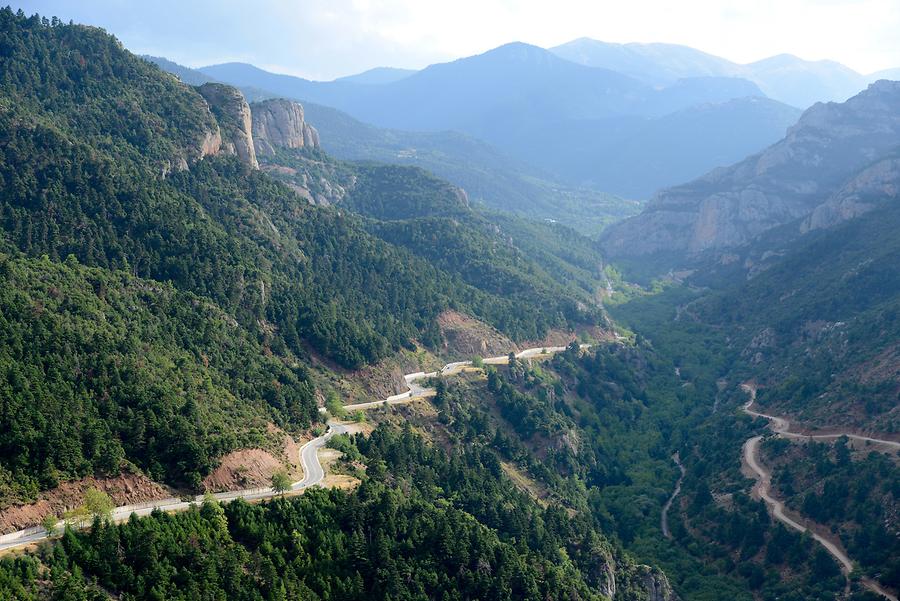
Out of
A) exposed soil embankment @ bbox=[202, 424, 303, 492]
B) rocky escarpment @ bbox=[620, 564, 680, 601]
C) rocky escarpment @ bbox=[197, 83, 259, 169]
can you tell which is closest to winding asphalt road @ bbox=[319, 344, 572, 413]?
exposed soil embankment @ bbox=[202, 424, 303, 492]

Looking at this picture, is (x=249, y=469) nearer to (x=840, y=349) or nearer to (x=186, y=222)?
(x=186, y=222)

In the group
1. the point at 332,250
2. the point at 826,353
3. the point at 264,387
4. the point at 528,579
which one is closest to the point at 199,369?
the point at 264,387

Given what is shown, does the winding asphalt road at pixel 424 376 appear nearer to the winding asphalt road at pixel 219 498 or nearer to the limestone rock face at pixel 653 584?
the winding asphalt road at pixel 219 498

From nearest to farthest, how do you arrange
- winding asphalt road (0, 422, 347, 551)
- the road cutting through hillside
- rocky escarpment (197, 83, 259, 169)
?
1. winding asphalt road (0, 422, 347, 551)
2. the road cutting through hillside
3. rocky escarpment (197, 83, 259, 169)

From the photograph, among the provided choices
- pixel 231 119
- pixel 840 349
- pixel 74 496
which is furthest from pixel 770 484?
pixel 231 119

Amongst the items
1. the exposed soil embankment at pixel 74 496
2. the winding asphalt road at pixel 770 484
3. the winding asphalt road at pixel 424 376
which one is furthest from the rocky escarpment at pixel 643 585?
the exposed soil embankment at pixel 74 496

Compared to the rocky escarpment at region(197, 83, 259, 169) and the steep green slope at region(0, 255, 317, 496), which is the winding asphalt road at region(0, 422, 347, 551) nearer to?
the steep green slope at region(0, 255, 317, 496)
